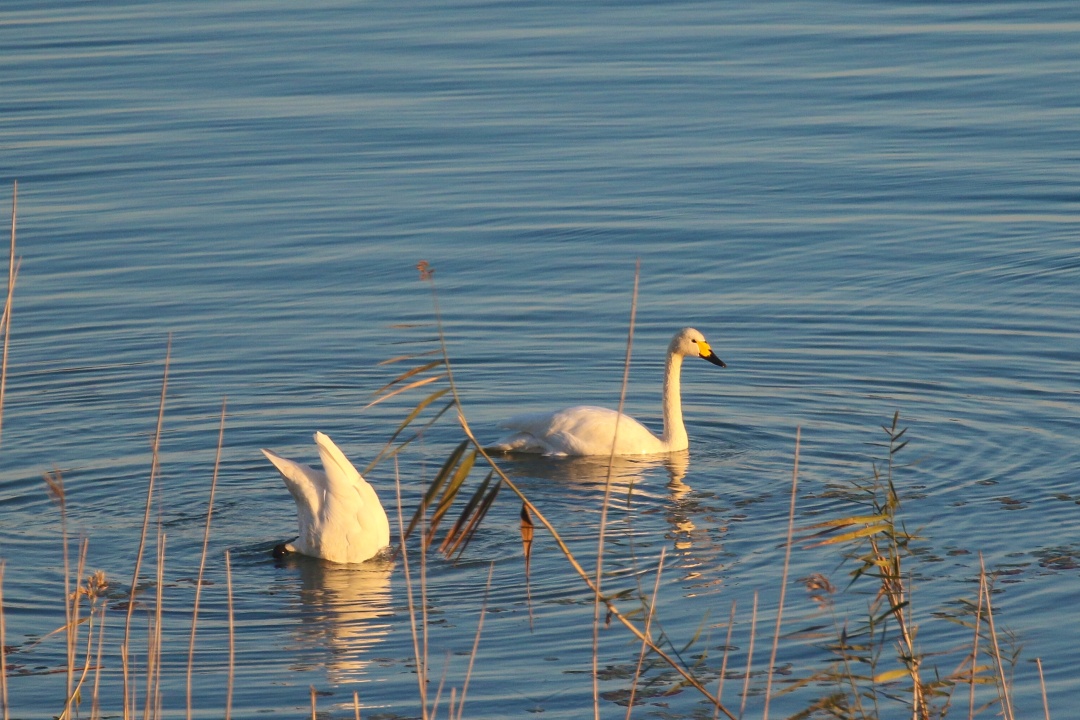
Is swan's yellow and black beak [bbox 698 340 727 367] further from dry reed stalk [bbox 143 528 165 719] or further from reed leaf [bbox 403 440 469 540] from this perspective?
reed leaf [bbox 403 440 469 540]

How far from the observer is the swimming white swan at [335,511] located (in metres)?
9.66

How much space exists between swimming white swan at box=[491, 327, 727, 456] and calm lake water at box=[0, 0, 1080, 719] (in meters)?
0.17

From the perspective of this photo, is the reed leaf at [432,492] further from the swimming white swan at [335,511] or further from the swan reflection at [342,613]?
the swimming white swan at [335,511]

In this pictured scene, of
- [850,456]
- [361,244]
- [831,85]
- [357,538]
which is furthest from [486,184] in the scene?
[357,538]

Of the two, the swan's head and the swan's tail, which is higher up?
the swan's head

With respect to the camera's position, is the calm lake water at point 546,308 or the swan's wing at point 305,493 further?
the swan's wing at point 305,493

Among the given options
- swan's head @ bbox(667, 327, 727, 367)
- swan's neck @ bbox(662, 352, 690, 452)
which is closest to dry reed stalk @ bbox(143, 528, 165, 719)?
swan's neck @ bbox(662, 352, 690, 452)

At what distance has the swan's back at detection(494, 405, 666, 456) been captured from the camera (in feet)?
38.0

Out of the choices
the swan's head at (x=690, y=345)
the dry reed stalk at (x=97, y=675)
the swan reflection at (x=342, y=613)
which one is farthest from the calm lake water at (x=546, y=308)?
the swan's head at (x=690, y=345)

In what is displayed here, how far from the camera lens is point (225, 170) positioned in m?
18.8

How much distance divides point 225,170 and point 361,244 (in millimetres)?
3224

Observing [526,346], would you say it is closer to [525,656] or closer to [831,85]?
[525,656]

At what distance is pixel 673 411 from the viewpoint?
1212 cm

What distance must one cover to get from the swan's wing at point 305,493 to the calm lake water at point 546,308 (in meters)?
0.29
